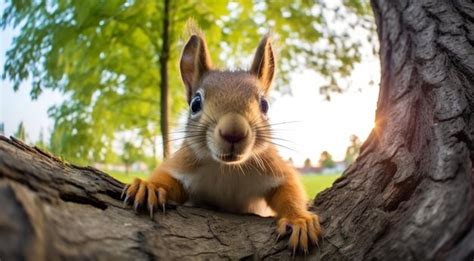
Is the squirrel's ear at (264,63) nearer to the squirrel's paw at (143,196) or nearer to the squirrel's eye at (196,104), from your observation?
the squirrel's eye at (196,104)

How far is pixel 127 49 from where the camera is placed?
454cm

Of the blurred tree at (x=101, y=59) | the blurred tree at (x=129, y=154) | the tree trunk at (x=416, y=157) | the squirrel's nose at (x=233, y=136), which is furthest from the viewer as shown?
the blurred tree at (x=129, y=154)

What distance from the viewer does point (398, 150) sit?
2.04m

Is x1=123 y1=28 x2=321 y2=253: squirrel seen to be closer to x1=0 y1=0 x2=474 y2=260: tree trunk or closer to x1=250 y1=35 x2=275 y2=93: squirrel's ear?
x1=250 y1=35 x2=275 y2=93: squirrel's ear

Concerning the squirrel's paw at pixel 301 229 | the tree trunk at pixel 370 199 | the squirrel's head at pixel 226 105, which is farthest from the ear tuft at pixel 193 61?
the squirrel's paw at pixel 301 229

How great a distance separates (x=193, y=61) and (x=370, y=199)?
1.60 metres

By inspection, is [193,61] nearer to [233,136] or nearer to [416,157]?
[233,136]

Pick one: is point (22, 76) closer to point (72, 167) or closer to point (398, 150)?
point (72, 167)

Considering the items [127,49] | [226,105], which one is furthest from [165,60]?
[226,105]

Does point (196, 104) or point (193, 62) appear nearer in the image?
point (196, 104)

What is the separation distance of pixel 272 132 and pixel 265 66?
0.61m

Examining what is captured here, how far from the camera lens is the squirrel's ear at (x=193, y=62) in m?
2.91

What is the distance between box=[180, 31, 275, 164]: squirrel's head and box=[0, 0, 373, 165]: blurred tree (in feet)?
2.33

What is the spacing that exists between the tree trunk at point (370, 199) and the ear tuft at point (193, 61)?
46.2 inches
